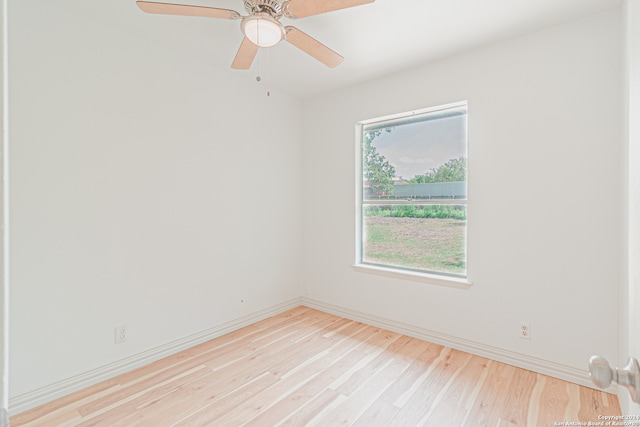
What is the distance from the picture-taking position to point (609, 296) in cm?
204

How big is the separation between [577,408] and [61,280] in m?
3.42

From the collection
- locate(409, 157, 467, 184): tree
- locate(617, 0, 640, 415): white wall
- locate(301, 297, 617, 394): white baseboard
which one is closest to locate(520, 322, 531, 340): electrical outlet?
locate(301, 297, 617, 394): white baseboard

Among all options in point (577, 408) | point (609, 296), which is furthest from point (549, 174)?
point (577, 408)

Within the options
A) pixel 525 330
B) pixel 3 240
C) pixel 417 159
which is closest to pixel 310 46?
pixel 417 159

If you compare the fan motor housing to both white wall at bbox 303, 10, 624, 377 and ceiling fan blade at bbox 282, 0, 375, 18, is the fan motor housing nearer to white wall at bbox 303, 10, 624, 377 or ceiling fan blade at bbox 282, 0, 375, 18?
ceiling fan blade at bbox 282, 0, 375, 18

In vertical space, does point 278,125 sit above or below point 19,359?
above

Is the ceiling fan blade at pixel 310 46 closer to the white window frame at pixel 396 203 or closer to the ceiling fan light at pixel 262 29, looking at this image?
the ceiling fan light at pixel 262 29

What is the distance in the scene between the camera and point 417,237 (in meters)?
3.04

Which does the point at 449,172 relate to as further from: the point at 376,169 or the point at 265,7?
the point at 265,7

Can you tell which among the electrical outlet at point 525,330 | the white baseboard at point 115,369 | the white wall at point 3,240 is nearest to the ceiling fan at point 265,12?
the white wall at point 3,240

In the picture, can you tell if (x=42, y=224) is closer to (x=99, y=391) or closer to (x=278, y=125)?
(x=99, y=391)

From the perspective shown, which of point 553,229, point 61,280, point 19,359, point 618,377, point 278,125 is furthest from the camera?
point 278,125

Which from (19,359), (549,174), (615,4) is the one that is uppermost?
(615,4)

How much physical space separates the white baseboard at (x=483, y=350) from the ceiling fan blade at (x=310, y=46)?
246cm
